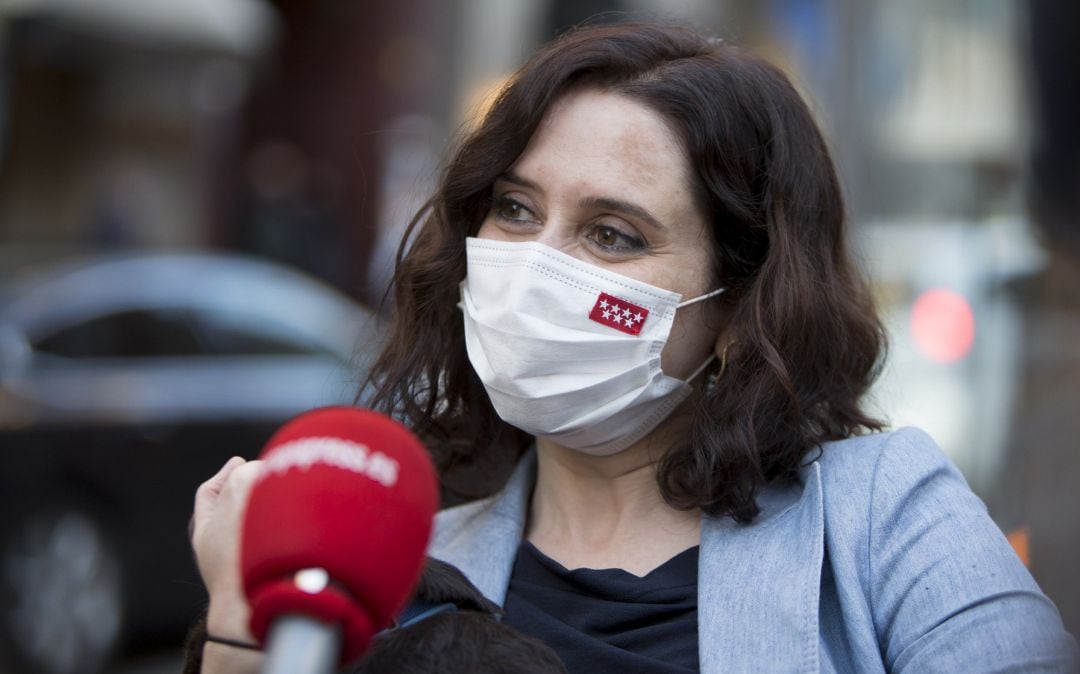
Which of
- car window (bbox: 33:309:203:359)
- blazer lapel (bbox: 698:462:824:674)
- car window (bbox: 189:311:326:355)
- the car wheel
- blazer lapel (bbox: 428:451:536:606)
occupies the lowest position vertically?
the car wheel

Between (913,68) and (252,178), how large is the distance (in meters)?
10.9

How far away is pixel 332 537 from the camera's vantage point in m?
1.49

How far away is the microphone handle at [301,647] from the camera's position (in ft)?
4.55

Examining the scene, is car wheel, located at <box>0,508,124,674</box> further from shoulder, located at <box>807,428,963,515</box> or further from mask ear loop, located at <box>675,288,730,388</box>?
shoulder, located at <box>807,428,963,515</box>

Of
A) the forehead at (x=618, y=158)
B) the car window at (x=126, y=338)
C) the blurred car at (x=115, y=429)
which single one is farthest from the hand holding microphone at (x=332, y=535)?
the car window at (x=126, y=338)

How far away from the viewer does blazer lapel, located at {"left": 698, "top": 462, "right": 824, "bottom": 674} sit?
2.21 meters

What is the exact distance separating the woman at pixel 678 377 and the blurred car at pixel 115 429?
11.4ft

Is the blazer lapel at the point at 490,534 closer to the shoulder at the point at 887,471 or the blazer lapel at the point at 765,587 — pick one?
the blazer lapel at the point at 765,587

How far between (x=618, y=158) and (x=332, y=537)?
1.20 m

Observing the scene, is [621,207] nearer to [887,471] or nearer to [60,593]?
[887,471]

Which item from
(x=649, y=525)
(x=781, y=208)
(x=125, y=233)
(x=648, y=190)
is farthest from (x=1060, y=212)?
(x=125, y=233)

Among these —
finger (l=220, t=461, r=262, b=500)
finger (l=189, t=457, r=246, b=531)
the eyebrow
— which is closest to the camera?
finger (l=220, t=461, r=262, b=500)

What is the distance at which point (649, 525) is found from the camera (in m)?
2.57

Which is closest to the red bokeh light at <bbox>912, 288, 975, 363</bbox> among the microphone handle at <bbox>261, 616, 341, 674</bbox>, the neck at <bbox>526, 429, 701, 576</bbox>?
the neck at <bbox>526, 429, 701, 576</bbox>
